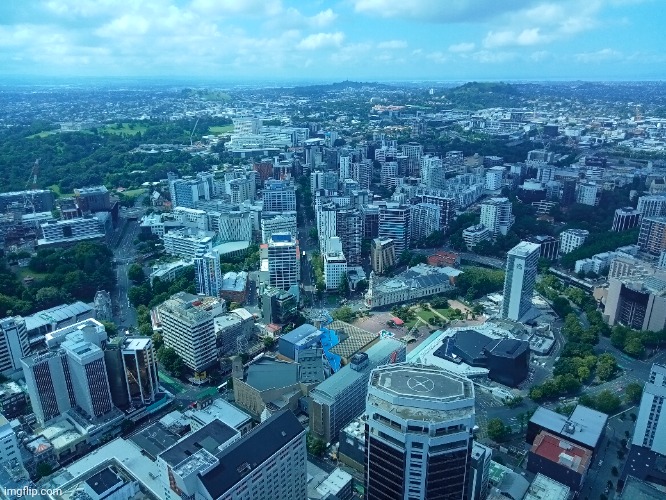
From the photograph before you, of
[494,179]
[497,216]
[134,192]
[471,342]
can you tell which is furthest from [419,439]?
[134,192]

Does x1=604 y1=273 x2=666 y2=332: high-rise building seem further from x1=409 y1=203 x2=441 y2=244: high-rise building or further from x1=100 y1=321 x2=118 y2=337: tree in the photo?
x1=100 y1=321 x2=118 y2=337: tree

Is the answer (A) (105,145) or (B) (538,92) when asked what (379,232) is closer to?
(A) (105,145)

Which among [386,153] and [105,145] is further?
[105,145]

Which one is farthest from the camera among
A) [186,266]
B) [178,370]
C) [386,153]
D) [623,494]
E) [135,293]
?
[386,153]

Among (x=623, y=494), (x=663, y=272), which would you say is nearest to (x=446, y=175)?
(x=663, y=272)

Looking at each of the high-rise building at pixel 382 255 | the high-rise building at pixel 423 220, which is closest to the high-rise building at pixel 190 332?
the high-rise building at pixel 382 255

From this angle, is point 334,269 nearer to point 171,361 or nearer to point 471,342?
point 471,342
